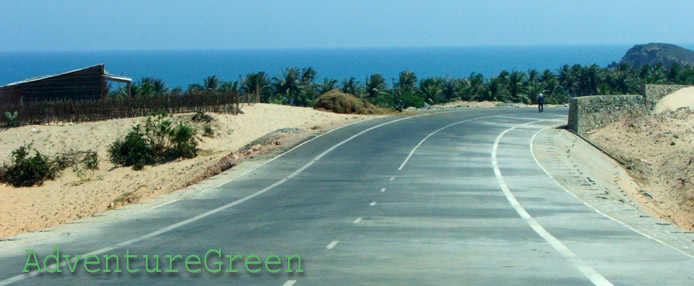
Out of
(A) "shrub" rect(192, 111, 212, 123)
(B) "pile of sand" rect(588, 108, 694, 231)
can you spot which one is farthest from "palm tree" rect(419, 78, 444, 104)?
(A) "shrub" rect(192, 111, 212, 123)

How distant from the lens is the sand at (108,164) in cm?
2848

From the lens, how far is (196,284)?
36.7 ft

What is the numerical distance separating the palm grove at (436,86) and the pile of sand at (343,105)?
16.8ft

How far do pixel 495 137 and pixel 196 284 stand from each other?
1306 inches

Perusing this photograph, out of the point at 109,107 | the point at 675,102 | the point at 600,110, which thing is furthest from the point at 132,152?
the point at 675,102

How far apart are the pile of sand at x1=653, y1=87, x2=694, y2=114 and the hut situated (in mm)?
36676

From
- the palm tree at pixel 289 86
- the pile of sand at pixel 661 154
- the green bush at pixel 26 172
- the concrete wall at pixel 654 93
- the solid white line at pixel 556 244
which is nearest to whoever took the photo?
the solid white line at pixel 556 244

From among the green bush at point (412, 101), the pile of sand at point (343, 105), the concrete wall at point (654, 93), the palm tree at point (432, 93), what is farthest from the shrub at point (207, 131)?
the palm tree at point (432, 93)

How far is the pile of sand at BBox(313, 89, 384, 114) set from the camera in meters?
57.7

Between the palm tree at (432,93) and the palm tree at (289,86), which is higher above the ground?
the palm tree at (289,86)

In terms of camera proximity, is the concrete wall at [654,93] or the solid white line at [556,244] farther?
the concrete wall at [654,93]

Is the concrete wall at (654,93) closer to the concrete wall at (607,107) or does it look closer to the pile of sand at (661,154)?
the concrete wall at (607,107)

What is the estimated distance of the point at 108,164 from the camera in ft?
129

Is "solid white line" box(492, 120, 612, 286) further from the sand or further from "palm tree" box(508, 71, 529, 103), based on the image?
"palm tree" box(508, 71, 529, 103)
